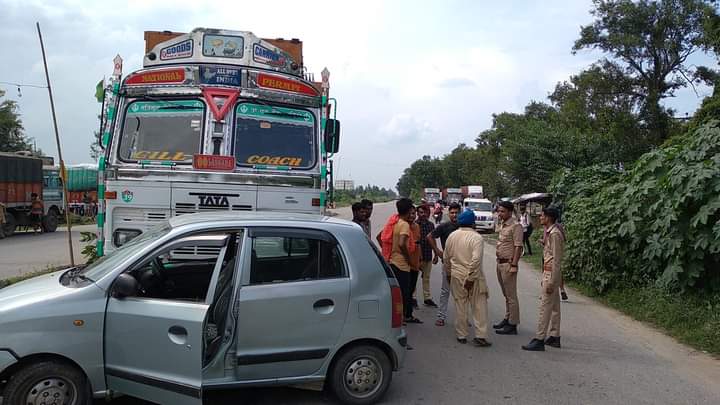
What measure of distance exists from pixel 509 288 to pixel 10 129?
5160 cm

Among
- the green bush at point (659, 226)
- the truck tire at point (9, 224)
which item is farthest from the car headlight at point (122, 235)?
the truck tire at point (9, 224)

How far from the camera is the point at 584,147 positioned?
25.3m

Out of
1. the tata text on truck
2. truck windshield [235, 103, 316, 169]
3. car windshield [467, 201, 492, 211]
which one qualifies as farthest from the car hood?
car windshield [467, 201, 492, 211]

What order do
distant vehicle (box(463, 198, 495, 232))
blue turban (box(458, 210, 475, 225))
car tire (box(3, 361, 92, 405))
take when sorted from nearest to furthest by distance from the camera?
1. car tire (box(3, 361, 92, 405))
2. blue turban (box(458, 210, 475, 225))
3. distant vehicle (box(463, 198, 495, 232))

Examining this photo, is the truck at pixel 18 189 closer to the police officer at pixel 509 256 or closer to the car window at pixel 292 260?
the police officer at pixel 509 256

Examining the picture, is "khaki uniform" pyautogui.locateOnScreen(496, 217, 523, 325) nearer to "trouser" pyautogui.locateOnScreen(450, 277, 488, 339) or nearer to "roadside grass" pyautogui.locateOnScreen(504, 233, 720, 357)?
"trouser" pyautogui.locateOnScreen(450, 277, 488, 339)

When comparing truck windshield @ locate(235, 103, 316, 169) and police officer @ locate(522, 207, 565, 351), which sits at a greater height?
truck windshield @ locate(235, 103, 316, 169)

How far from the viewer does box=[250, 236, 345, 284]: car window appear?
467 cm

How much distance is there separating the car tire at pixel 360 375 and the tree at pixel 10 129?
5091cm

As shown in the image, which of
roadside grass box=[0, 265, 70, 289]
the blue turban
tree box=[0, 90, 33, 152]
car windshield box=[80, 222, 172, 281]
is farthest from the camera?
tree box=[0, 90, 33, 152]

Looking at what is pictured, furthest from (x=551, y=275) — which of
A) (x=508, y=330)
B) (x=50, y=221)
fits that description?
(x=50, y=221)

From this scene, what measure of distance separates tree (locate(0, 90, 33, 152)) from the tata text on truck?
154ft

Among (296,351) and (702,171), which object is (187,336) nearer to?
(296,351)

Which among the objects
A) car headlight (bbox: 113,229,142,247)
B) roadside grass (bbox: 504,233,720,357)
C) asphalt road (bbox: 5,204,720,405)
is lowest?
asphalt road (bbox: 5,204,720,405)
